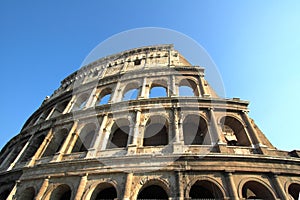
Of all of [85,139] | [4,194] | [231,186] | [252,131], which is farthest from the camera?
[85,139]

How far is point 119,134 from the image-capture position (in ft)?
41.6

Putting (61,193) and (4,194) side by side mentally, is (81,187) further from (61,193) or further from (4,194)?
(4,194)

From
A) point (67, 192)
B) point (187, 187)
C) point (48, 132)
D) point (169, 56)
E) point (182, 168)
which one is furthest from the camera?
point (169, 56)

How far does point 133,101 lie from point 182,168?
5560mm

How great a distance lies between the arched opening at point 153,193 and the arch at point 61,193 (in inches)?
167

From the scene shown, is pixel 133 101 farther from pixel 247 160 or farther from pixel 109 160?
pixel 247 160

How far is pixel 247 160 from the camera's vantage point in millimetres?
9297

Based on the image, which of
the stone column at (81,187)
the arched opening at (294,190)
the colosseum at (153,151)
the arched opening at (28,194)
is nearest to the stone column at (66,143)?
the colosseum at (153,151)

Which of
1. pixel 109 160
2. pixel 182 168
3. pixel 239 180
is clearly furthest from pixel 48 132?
pixel 239 180

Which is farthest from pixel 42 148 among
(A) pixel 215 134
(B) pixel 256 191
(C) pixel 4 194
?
(B) pixel 256 191

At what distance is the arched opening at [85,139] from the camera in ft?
41.9

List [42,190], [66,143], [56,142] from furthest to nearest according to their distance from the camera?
[56,142], [66,143], [42,190]

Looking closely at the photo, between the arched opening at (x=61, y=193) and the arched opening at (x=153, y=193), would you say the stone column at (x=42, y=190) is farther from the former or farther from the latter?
the arched opening at (x=153, y=193)

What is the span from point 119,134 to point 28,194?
6489 millimetres
